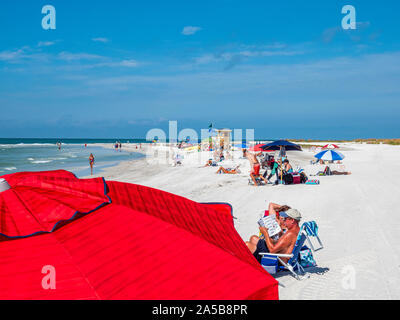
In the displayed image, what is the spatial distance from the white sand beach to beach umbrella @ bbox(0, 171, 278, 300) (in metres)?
2.25

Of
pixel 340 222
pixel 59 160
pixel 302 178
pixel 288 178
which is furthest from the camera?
pixel 59 160

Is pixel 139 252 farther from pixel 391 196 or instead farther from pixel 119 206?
pixel 391 196

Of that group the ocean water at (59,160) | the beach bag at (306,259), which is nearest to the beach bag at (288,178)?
the beach bag at (306,259)

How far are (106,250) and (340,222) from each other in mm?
6402

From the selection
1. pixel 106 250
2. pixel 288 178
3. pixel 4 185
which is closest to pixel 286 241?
pixel 106 250

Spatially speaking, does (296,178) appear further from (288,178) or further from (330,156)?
(330,156)

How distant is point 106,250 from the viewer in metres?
2.28

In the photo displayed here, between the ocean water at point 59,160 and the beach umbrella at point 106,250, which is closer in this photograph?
the beach umbrella at point 106,250

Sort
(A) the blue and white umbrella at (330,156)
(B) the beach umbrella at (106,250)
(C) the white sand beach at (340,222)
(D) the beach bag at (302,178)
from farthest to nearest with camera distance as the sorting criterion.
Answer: (A) the blue and white umbrella at (330,156) < (D) the beach bag at (302,178) < (C) the white sand beach at (340,222) < (B) the beach umbrella at (106,250)

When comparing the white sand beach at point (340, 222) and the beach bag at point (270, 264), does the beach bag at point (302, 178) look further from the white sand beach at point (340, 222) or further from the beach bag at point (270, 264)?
the beach bag at point (270, 264)

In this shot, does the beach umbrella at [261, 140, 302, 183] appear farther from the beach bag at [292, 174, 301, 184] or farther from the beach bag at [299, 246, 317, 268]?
the beach bag at [299, 246, 317, 268]

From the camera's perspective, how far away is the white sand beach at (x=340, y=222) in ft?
14.2

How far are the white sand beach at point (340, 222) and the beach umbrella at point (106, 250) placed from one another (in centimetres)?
225
